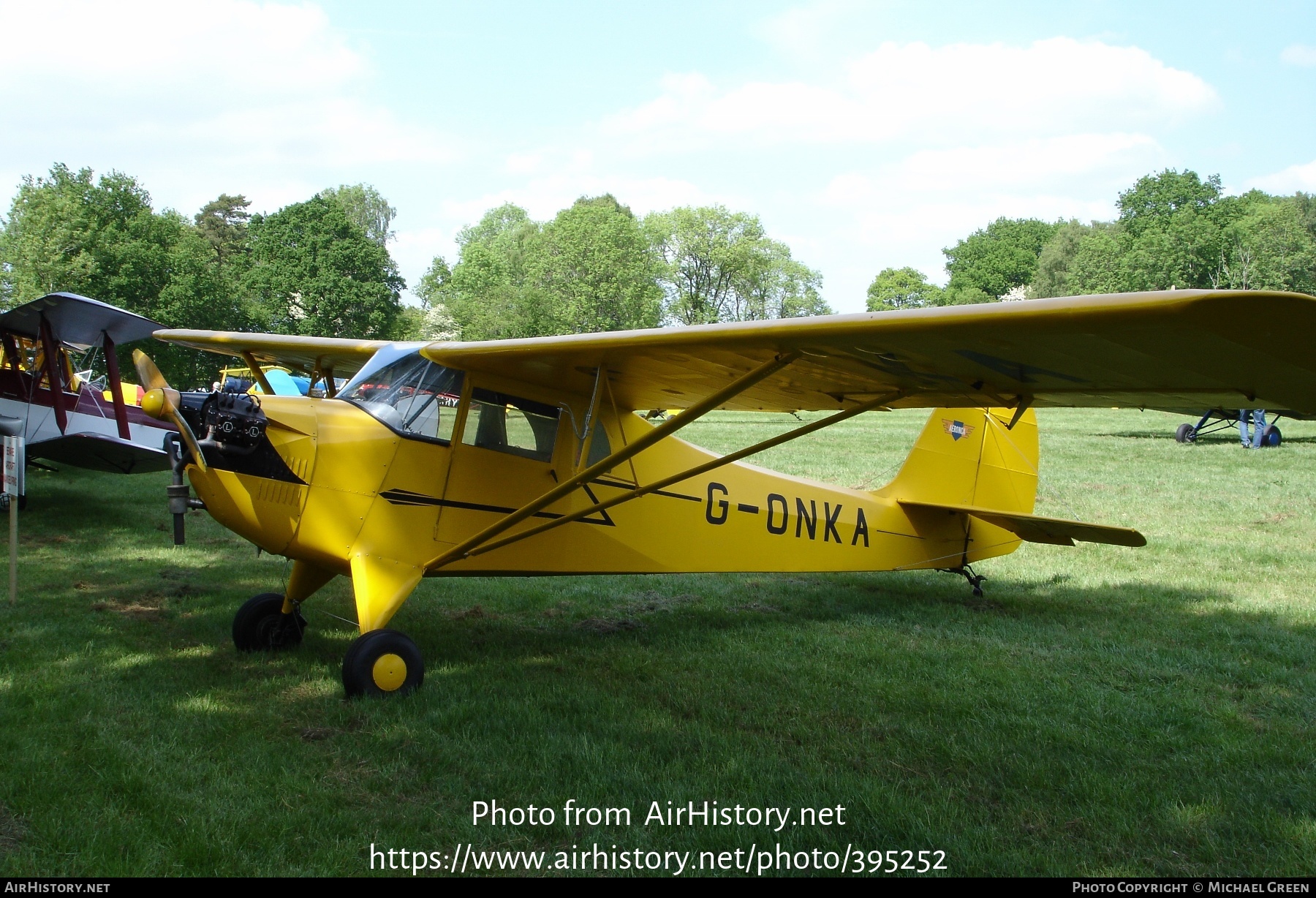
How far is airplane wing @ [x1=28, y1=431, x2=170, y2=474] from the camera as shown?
440 inches

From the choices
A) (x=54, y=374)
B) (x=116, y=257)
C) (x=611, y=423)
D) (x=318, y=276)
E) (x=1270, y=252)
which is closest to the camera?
(x=611, y=423)

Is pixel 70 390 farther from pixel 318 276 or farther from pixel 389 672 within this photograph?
pixel 318 276

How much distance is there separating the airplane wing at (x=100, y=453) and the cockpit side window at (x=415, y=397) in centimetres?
710

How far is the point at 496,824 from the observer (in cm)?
354

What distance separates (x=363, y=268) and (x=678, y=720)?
5309 cm

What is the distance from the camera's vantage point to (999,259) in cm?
8956

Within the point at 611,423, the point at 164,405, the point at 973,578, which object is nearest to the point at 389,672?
the point at 164,405

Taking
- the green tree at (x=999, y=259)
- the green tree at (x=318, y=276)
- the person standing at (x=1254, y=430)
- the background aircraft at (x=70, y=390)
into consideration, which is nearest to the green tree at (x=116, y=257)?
the green tree at (x=318, y=276)

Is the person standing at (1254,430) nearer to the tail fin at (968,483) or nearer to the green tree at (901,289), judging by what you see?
the tail fin at (968,483)

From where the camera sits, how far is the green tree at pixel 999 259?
8831cm

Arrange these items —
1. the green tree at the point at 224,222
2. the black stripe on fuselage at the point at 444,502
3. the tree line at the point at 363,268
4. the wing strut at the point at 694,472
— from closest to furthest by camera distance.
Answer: the wing strut at the point at 694,472, the black stripe on fuselage at the point at 444,502, the tree line at the point at 363,268, the green tree at the point at 224,222

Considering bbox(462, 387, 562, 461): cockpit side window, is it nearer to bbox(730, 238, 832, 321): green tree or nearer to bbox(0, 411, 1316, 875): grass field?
bbox(0, 411, 1316, 875): grass field
